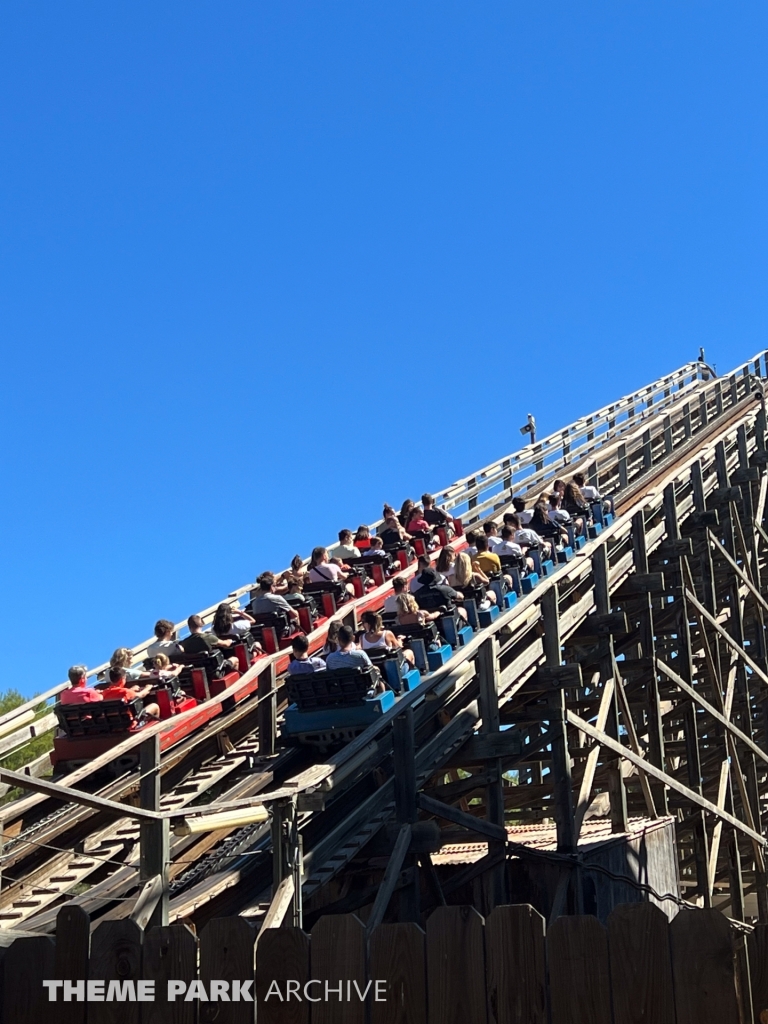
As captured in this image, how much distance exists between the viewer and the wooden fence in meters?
3.56

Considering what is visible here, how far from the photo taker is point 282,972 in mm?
3818

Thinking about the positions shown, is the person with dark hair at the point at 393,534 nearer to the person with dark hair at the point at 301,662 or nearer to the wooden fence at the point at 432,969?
the person with dark hair at the point at 301,662

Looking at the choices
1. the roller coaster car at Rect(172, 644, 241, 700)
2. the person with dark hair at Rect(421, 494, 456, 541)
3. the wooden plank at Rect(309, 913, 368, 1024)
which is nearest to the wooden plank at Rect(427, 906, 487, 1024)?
the wooden plank at Rect(309, 913, 368, 1024)

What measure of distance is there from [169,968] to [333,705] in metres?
6.72

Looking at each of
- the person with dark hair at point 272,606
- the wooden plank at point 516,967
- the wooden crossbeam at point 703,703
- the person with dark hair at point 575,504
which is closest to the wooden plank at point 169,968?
the wooden plank at point 516,967

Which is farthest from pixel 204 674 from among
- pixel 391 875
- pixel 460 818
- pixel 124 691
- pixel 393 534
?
pixel 393 534

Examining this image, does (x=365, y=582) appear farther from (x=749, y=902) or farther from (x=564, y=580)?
(x=749, y=902)

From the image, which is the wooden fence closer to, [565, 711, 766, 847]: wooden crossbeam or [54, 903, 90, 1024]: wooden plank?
[54, 903, 90, 1024]: wooden plank

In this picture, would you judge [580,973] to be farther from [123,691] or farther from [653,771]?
[653,771]

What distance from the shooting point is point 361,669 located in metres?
10.5

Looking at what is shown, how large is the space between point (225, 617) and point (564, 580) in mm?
Result: 3523

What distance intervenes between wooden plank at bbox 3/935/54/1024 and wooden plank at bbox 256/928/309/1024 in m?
0.64

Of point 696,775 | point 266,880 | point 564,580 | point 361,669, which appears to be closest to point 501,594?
point 564,580

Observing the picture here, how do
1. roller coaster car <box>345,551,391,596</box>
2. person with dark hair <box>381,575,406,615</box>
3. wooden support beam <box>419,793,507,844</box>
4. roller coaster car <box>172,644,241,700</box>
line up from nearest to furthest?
wooden support beam <box>419,793,507,844</box> < roller coaster car <box>172,644,241,700</box> < person with dark hair <box>381,575,406,615</box> < roller coaster car <box>345,551,391,596</box>
